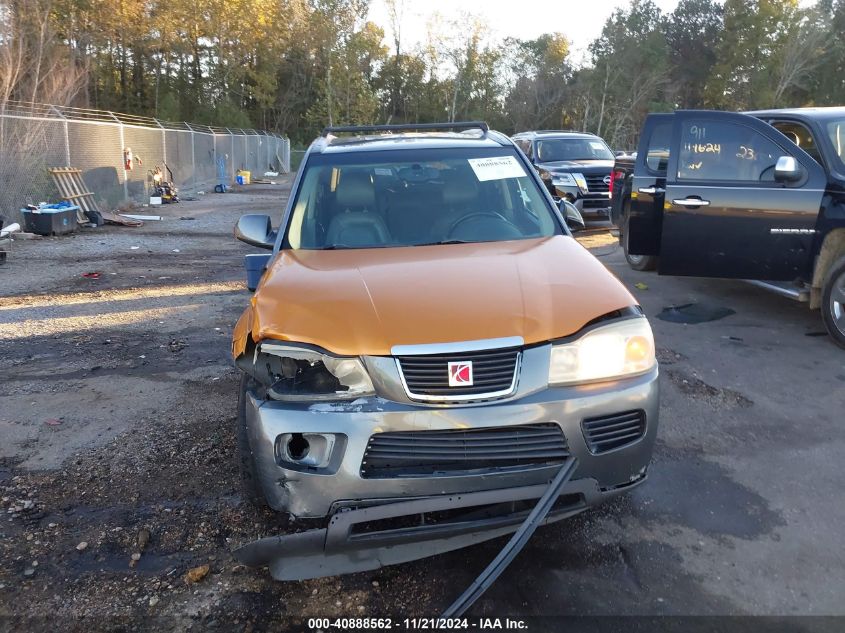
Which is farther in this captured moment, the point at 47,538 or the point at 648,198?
the point at 648,198

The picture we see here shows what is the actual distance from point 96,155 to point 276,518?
14724 mm

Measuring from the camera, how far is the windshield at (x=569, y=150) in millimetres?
14016

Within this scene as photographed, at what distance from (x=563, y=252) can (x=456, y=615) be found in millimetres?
1912

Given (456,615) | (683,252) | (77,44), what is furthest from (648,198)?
(77,44)

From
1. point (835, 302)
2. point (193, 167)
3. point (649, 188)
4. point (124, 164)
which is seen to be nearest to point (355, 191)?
point (649, 188)

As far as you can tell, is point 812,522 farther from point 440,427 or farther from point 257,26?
point 257,26

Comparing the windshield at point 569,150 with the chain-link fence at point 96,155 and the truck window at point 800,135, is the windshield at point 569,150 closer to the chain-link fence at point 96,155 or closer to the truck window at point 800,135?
the truck window at point 800,135

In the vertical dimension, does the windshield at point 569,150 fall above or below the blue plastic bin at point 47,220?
above

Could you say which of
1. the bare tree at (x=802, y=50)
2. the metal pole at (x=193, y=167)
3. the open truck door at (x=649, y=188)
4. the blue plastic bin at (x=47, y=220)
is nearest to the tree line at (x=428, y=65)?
the bare tree at (x=802, y=50)

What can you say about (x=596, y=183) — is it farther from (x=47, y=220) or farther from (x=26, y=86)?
(x=26, y=86)

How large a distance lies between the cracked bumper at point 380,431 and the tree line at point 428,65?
35.6m

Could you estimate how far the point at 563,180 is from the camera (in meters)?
12.8

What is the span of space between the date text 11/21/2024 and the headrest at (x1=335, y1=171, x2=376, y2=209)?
239cm

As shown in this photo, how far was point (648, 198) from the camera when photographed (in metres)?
7.12
